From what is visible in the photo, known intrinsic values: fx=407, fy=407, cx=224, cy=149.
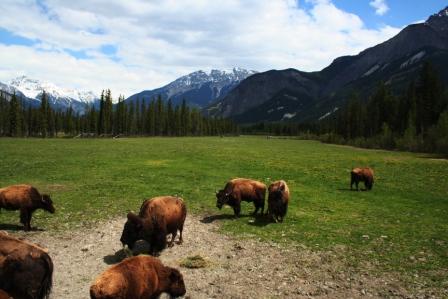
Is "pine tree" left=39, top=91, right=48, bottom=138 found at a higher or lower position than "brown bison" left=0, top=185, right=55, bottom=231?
higher

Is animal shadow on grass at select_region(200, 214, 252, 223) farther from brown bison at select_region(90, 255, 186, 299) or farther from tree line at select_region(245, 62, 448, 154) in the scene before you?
tree line at select_region(245, 62, 448, 154)

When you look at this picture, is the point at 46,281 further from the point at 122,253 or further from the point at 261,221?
the point at 261,221

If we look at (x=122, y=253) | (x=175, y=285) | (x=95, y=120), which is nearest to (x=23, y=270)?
(x=175, y=285)

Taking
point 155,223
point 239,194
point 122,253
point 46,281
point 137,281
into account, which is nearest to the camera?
point 137,281

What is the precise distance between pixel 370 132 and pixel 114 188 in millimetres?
107559

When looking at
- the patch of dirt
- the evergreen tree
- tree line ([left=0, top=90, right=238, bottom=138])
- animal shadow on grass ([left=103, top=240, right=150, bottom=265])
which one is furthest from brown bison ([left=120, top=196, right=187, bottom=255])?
the evergreen tree

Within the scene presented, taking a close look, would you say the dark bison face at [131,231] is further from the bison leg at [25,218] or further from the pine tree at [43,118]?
the pine tree at [43,118]

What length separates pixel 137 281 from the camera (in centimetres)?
1005

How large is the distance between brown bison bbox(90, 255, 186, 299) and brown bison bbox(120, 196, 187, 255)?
4116 mm

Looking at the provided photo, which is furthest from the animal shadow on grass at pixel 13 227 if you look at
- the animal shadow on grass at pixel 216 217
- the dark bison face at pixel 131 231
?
the animal shadow on grass at pixel 216 217

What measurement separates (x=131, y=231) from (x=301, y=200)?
55.0 feet

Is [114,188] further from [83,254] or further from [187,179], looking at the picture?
[83,254]

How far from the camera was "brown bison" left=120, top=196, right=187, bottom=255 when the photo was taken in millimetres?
14875

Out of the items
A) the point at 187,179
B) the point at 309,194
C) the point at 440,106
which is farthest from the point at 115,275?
the point at 440,106
